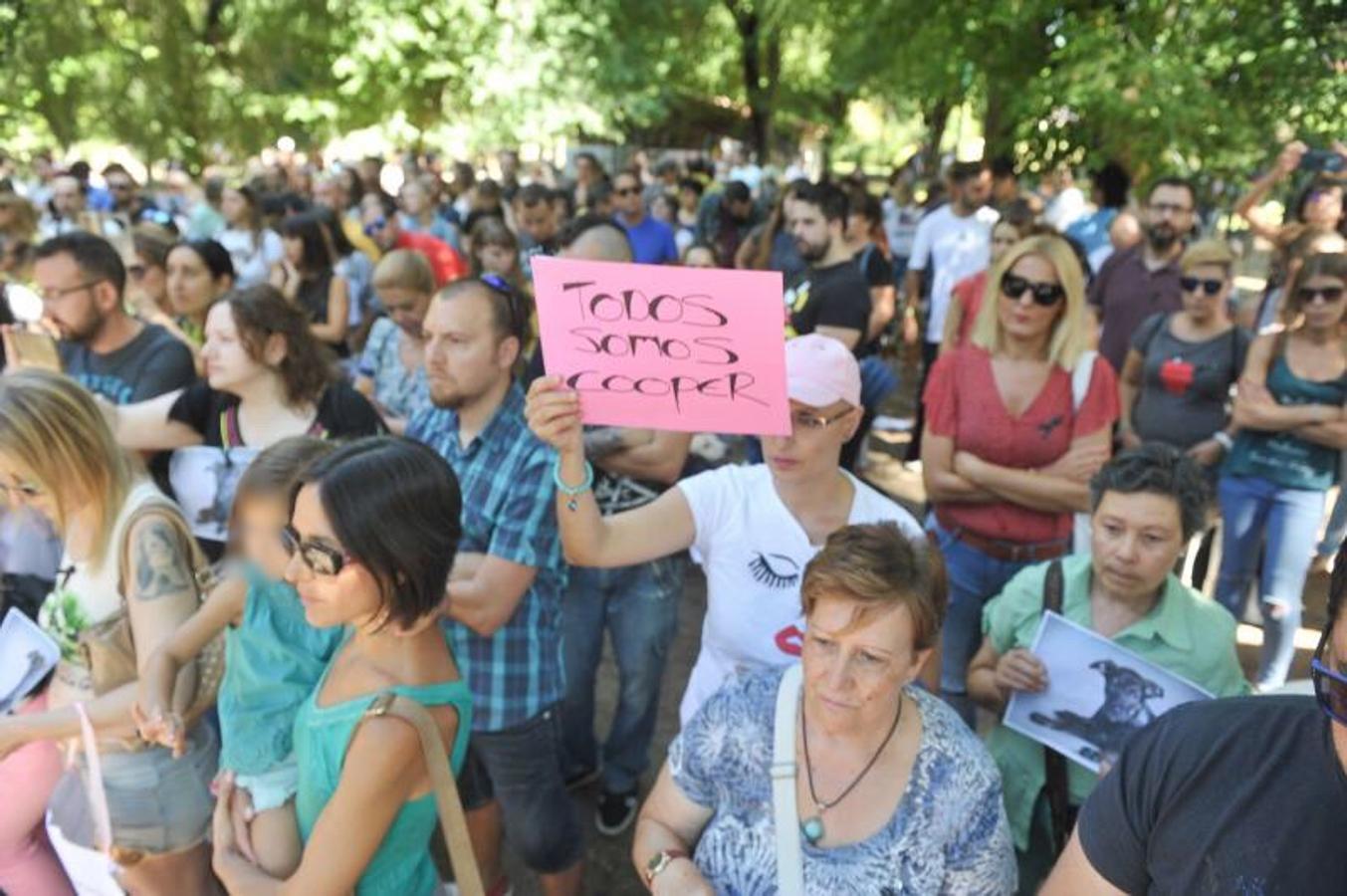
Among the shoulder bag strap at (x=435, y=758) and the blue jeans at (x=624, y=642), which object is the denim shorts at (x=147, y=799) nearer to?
the shoulder bag strap at (x=435, y=758)

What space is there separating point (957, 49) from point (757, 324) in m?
7.40

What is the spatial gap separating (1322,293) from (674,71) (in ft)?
64.1

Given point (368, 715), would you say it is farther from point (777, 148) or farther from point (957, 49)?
point (777, 148)

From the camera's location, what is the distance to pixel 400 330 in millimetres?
4473

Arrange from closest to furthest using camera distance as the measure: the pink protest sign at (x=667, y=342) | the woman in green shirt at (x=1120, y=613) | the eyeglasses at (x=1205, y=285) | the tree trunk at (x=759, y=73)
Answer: the pink protest sign at (x=667, y=342)
the woman in green shirt at (x=1120, y=613)
the eyeglasses at (x=1205, y=285)
the tree trunk at (x=759, y=73)

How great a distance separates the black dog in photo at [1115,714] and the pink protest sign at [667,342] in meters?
0.96

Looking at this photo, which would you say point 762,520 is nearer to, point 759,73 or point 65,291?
point 65,291

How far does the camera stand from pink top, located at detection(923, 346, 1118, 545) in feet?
10.3

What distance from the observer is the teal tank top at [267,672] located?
202 cm

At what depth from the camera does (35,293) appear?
466 cm

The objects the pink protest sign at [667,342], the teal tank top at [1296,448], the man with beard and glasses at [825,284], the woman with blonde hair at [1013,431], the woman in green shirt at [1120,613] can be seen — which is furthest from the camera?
the man with beard and glasses at [825,284]

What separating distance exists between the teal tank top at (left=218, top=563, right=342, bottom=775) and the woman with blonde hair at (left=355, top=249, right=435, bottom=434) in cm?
215

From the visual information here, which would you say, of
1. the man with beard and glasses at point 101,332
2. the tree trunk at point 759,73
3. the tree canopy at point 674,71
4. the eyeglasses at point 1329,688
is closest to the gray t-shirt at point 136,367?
the man with beard and glasses at point 101,332

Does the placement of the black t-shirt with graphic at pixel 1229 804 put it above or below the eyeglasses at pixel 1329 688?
below
